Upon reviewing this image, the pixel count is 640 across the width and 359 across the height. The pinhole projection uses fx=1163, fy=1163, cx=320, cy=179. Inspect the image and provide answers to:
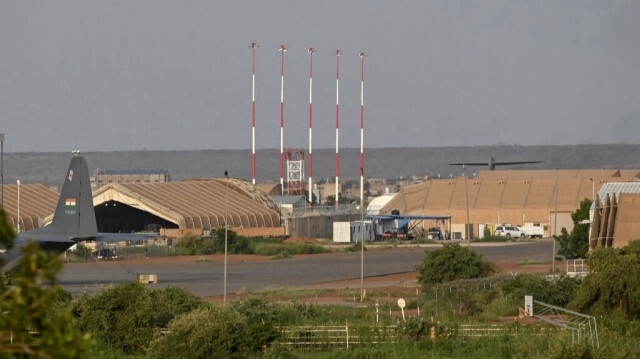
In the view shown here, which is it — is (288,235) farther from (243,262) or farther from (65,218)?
(65,218)

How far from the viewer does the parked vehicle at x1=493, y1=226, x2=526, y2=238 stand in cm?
10731

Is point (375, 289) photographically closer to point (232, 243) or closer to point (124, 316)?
point (124, 316)

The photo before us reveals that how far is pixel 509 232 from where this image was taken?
10775 centimetres

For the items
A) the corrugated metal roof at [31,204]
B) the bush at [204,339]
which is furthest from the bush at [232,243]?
the bush at [204,339]

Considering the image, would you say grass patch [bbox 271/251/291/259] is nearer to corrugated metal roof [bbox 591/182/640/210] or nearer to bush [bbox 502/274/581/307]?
corrugated metal roof [bbox 591/182/640/210]

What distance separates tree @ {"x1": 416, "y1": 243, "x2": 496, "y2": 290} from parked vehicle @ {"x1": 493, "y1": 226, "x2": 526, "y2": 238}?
49379 millimetres

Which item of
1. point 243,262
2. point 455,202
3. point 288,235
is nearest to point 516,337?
point 243,262

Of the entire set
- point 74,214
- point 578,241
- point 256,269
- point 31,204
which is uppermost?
point 31,204

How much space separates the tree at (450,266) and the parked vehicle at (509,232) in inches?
1944

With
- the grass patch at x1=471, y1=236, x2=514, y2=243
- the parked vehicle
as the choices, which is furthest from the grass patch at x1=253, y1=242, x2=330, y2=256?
the parked vehicle

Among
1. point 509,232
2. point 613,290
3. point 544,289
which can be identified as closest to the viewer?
point 613,290

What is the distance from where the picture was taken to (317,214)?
111 metres

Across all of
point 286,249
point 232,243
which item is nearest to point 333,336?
point 232,243

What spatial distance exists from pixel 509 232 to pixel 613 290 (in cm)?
6558
